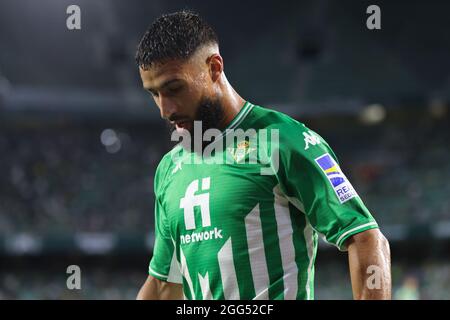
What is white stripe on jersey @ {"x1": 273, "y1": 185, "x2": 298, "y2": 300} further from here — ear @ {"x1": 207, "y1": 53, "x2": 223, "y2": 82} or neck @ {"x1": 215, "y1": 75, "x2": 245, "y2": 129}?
ear @ {"x1": 207, "y1": 53, "x2": 223, "y2": 82}

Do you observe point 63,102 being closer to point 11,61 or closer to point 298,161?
point 11,61

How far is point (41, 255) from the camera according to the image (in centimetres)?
1875

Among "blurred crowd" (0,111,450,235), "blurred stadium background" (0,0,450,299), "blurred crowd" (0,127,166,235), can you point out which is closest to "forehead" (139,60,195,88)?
"blurred stadium background" (0,0,450,299)

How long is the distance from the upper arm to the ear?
957 millimetres

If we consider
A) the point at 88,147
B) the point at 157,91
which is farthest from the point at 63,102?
the point at 157,91

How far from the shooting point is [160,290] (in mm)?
2680

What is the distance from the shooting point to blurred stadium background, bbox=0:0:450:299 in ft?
59.0

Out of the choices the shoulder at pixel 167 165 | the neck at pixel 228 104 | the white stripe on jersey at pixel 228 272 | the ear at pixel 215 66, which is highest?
the ear at pixel 215 66

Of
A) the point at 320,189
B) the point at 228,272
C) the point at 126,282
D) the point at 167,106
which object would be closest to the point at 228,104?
the point at 167,106

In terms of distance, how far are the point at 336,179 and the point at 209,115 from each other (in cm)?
56

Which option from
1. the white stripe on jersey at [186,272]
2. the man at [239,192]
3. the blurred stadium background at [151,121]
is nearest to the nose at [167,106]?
the man at [239,192]

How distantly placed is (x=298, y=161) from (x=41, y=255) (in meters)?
18.0

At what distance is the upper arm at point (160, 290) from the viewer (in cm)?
266

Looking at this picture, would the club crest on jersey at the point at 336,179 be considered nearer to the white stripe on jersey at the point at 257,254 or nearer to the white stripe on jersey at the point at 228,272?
the white stripe on jersey at the point at 257,254
